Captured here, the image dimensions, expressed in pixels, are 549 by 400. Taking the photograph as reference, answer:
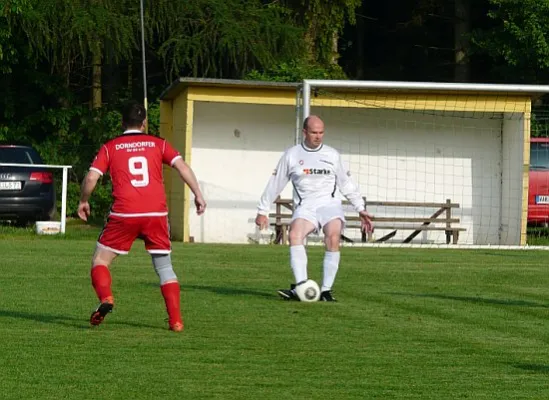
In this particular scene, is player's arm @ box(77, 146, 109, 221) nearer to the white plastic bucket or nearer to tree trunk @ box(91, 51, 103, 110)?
the white plastic bucket

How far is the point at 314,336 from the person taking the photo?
1027cm

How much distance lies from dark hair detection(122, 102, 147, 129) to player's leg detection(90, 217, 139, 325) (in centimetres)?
72

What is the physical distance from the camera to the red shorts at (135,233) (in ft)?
34.3

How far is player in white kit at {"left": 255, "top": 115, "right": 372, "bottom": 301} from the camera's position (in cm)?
1340

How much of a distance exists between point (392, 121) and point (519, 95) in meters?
2.61

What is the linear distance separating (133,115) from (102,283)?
4.16 ft

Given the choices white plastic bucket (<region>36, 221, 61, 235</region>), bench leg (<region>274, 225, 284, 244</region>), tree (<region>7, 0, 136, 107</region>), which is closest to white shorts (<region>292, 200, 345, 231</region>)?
white plastic bucket (<region>36, 221, 61, 235</region>)

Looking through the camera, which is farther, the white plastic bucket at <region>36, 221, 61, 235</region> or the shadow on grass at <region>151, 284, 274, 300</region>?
the white plastic bucket at <region>36, 221, 61, 235</region>

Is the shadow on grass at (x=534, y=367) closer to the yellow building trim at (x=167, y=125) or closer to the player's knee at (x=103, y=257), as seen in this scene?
the player's knee at (x=103, y=257)

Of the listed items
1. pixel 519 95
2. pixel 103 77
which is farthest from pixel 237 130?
pixel 103 77

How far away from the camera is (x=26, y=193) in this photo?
26297 mm

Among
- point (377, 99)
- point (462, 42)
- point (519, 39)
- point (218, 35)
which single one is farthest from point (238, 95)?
point (462, 42)

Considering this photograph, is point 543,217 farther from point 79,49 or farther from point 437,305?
point 437,305

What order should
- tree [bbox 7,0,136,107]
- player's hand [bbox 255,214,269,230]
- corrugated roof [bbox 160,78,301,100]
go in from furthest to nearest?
tree [bbox 7,0,136,107], corrugated roof [bbox 160,78,301,100], player's hand [bbox 255,214,269,230]
